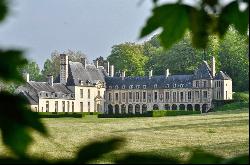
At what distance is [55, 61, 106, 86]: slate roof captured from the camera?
5456 centimetres

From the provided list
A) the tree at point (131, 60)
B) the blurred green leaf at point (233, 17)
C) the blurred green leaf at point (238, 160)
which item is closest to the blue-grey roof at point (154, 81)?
the tree at point (131, 60)

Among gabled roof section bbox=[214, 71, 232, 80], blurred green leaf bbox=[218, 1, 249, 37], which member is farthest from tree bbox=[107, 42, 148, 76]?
blurred green leaf bbox=[218, 1, 249, 37]

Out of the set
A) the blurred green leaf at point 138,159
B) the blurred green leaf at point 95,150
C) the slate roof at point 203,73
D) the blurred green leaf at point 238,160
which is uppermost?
the slate roof at point 203,73

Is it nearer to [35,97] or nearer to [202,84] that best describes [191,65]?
[202,84]

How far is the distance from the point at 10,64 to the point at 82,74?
182ft

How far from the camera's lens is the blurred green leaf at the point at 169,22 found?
940 millimetres

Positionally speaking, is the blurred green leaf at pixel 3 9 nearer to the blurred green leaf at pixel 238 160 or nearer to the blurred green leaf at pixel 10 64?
the blurred green leaf at pixel 10 64

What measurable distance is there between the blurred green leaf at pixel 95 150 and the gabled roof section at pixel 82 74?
5369 centimetres

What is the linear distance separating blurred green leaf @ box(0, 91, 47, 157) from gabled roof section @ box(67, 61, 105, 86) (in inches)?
2115

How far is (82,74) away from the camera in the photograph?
56.1m

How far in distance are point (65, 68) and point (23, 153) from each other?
2119 inches

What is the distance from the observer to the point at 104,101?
61531 mm

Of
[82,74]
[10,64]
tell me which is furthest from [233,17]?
[82,74]

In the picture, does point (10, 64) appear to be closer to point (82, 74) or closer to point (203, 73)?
point (82, 74)
